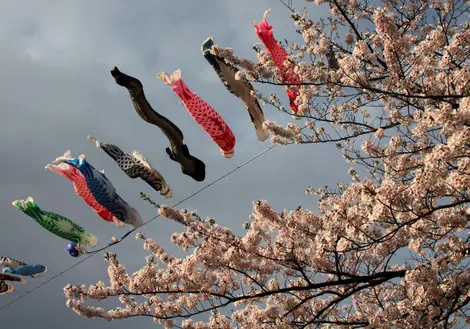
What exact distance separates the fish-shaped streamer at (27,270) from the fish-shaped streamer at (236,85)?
808 centimetres

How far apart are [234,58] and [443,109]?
3558 millimetres

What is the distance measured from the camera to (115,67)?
8.02 metres

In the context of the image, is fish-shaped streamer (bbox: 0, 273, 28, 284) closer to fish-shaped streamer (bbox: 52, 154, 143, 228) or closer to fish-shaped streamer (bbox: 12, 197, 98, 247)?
fish-shaped streamer (bbox: 12, 197, 98, 247)

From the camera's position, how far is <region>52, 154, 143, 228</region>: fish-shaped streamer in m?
9.80

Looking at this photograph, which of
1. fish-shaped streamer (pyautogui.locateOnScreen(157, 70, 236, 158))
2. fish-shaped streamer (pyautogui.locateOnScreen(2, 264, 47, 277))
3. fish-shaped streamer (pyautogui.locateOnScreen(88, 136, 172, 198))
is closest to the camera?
fish-shaped streamer (pyautogui.locateOnScreen(157, 70, 236, 158))

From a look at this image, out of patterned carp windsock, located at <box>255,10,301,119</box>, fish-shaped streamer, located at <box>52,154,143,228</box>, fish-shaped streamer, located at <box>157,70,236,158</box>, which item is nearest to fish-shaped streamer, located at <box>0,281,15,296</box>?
fish-shaped streamer, located at <box>52,154,143,228</box>

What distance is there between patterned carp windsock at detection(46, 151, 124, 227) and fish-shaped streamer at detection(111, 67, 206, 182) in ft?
8.27

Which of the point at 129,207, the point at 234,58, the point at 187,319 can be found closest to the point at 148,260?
the point at 187,319

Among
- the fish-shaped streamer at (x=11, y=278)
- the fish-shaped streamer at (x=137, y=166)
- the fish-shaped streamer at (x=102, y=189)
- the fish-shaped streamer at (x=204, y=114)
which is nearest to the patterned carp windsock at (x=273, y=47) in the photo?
the fish-shaped streamer at (x=204, y=114)

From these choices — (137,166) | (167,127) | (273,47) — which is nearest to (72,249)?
(137,166)

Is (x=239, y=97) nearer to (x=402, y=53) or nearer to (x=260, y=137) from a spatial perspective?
(x=260, y=137)

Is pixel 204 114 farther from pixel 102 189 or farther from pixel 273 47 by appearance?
pixel 102 189

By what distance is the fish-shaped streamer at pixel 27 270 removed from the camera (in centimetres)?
1247

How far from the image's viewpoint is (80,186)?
10.6m
